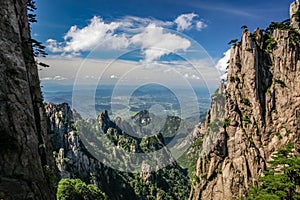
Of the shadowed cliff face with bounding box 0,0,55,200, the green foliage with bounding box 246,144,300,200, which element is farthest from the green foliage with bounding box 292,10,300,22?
the shadowed cliff face with bounding box 0,0,55,200

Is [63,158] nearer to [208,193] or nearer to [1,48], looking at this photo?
[208,193]

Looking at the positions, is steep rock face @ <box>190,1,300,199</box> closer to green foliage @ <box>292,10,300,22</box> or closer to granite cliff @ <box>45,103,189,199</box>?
green foliage @ <box>292,10,300,22</box>

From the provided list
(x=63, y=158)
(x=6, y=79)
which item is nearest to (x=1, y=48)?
(x=6, y=79)

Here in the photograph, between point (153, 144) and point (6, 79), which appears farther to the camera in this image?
point (153, 144)

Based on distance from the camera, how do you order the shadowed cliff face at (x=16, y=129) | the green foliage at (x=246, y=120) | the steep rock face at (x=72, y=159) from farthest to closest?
the steep rock face at (x=72, y=159) < the green foliage at (x=246, y=120) < the shadowed cliff face at (x=16, y=129)

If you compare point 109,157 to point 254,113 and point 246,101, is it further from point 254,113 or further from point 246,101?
point 254,113

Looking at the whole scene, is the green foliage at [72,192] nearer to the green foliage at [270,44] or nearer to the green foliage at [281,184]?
the green foliage at [281,184]

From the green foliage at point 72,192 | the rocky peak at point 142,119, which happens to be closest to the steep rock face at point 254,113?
the green foliage at point 72,192
